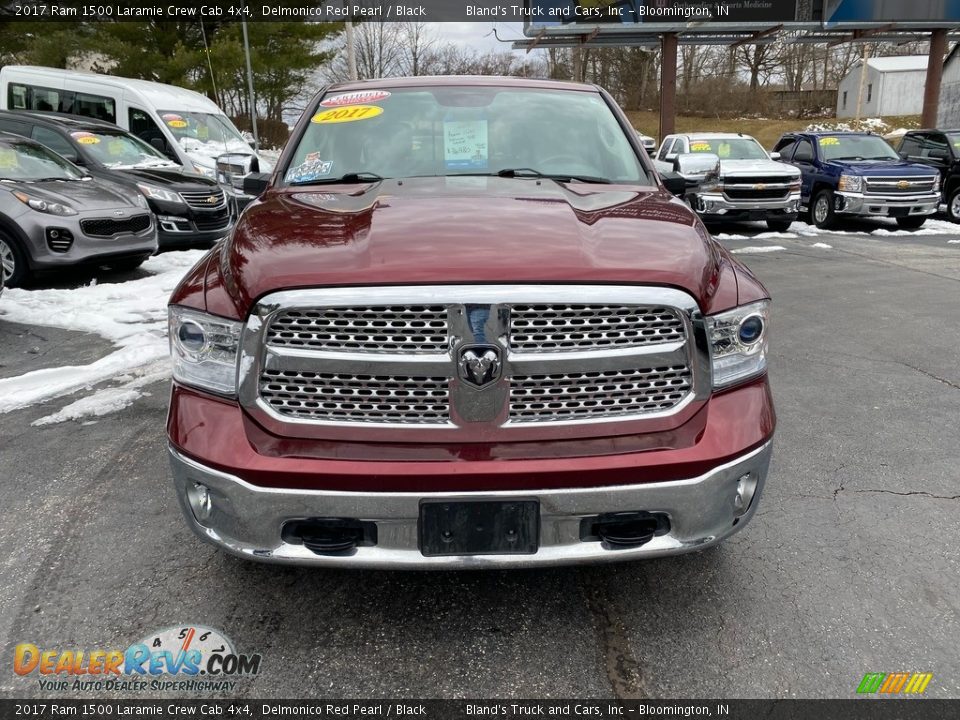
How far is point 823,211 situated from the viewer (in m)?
14.7

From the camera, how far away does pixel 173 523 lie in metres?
3.18

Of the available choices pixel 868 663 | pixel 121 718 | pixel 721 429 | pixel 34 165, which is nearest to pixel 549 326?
pixel 721 429

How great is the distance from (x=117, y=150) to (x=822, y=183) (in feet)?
40.6

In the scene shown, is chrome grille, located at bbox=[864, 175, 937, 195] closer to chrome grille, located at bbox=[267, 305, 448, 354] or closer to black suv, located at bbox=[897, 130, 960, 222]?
black suv, located at bbox=[897, 130, 960, 222]

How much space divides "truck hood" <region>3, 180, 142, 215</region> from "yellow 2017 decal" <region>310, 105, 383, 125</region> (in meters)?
5.32

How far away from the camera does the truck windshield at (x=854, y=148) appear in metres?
14.9

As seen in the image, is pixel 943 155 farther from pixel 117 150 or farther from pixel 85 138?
pixel 85 138

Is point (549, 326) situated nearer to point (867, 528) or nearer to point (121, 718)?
point (121, 718)

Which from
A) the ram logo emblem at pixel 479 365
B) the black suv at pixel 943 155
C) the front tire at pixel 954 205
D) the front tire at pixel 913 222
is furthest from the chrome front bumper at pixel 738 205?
the ram logo emblem at pixel 479 365

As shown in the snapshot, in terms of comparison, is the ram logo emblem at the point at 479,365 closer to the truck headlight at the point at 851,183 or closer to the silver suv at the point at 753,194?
the silver suv at the point at 753,194

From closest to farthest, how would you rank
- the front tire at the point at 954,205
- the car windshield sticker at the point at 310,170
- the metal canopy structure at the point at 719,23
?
the car windshield sticker at the point at 310,170, the front tire at the point at 954,205, the metal canopy structure at the point at 719,23

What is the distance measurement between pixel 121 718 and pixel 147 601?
0.53 meters

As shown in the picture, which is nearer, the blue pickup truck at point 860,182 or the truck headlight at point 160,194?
the truck headlight at point 160,194

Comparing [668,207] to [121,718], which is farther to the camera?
[668,207]
